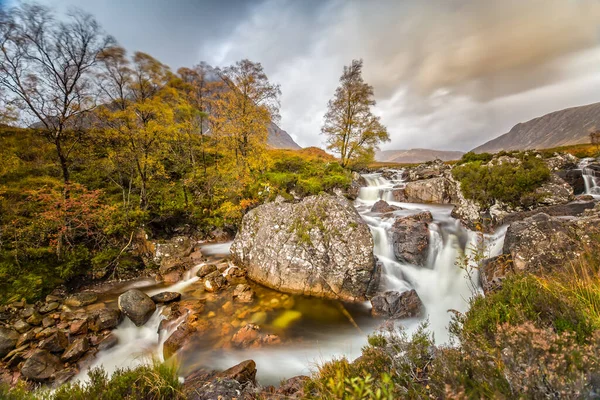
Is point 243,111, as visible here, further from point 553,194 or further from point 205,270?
point 553,194

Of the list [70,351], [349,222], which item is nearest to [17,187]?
[70,351]

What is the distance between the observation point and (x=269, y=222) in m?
10.3

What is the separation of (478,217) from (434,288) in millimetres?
5464

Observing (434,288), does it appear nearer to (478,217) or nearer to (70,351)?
(478,217)

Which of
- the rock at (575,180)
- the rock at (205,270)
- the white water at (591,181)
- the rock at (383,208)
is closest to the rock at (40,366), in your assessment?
the rock at (205,270)

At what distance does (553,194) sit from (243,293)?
15.6 metres

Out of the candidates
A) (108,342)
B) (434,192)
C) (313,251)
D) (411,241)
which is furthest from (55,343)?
(434,192)

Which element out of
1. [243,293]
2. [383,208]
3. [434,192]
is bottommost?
[243,293]

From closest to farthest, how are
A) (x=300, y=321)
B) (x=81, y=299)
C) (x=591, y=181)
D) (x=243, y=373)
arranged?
(x=243, y=373) < (x=300, y=321) < (x=81, y=299) < (x=591, y=181)

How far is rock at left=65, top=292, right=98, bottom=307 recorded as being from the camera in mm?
8297

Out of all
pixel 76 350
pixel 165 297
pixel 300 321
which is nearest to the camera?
pixel 76 350

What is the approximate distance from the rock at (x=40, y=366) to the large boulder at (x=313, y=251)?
606cm

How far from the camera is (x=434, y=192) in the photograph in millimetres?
18938

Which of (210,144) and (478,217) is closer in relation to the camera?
(478,217)
